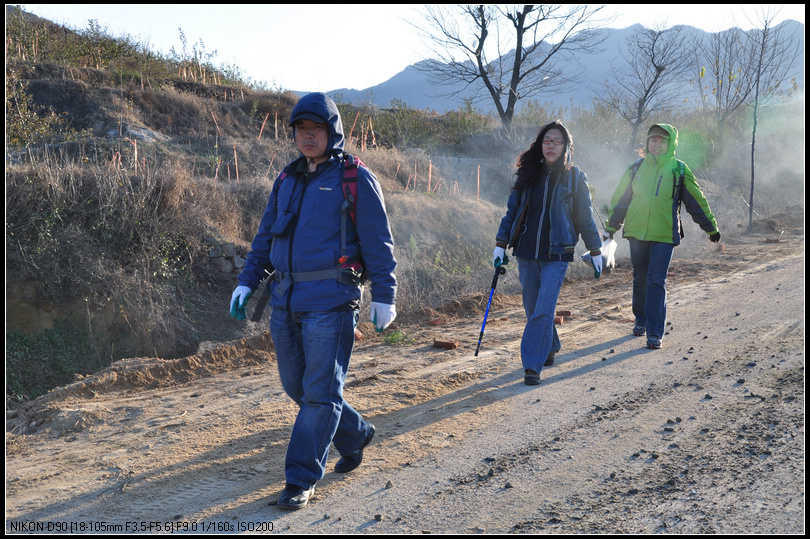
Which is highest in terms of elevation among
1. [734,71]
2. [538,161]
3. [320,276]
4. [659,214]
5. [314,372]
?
[734,71]

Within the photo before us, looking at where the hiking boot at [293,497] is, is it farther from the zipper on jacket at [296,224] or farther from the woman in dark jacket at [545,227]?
the woman in dark jacket at [545,227]

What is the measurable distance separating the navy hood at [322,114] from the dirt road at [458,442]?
2.04 m

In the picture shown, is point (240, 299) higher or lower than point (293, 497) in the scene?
higher

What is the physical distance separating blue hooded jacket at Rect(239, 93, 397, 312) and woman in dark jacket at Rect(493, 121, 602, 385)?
234 centimetres

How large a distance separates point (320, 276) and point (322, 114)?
2.94 ft

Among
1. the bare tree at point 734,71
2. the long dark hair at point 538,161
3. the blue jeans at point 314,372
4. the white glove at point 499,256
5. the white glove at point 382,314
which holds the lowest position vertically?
the blue jeans at point 314,372

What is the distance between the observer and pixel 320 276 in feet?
10.9

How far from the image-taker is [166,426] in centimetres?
457

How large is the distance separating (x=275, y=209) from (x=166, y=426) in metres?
2.08

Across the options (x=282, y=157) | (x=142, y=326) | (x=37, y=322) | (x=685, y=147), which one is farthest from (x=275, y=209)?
(x=685, y=147)

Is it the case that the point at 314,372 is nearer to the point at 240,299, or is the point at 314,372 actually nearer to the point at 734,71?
the point at 240,299

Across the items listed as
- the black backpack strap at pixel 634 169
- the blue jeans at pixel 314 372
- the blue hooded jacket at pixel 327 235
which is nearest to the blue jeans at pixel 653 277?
the black backpack strap at pixel 634 169

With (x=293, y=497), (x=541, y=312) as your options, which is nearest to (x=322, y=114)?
(x=293, y=497)

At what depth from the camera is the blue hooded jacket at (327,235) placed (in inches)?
131
